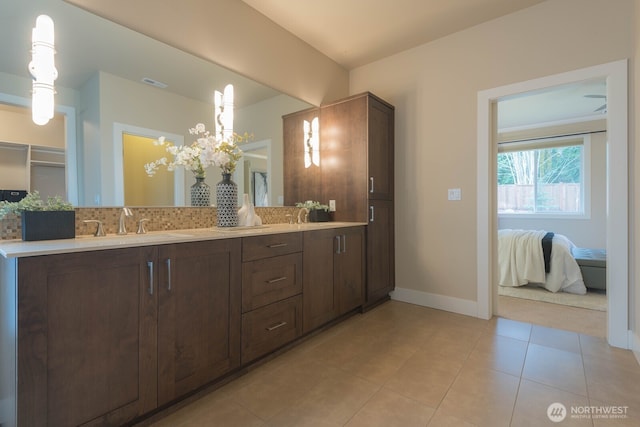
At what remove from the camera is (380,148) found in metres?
3.04

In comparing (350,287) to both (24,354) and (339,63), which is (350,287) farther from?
(339,63)

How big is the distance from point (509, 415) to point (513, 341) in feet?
3.21

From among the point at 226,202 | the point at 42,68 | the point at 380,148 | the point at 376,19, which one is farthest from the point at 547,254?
the point at 42,68

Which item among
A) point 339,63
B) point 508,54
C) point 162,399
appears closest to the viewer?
point 162,399

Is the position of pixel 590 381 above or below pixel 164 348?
below

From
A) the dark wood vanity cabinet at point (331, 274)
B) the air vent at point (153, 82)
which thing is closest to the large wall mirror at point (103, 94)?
the air vent at point (153, 82)

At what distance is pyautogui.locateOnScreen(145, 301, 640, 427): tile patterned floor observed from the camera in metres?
1.46

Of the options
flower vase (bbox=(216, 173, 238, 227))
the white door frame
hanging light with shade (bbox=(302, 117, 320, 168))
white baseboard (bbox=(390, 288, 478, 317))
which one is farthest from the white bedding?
flower vase (bbox=(216, 173, 238, 227))

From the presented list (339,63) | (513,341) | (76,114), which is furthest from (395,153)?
(76,114)

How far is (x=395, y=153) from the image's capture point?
3285 mm

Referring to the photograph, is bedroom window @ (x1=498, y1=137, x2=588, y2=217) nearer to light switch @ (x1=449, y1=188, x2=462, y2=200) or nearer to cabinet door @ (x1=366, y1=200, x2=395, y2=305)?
light switch @ (x1=449, y1=188, x2=462, y2=200)

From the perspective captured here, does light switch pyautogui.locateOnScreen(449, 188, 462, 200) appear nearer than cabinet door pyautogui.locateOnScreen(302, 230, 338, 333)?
No

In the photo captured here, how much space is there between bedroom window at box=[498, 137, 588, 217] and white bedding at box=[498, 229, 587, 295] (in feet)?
7.27

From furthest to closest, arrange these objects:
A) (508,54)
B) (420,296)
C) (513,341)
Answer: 1. (420,296)
2. (508,54)
3. (513,341)
